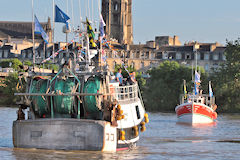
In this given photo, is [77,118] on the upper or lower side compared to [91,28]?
lower

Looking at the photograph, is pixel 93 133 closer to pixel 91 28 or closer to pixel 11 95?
pixel 91 28

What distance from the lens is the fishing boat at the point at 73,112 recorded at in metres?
30.2

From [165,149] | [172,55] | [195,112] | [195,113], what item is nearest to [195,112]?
[195,112]

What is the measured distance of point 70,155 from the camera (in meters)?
30.4

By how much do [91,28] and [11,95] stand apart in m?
74.6

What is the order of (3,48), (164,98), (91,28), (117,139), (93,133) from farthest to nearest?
1. (3,48)
2. (164,98)
3. (91,28)
4. (117,139)
5. (93,133)

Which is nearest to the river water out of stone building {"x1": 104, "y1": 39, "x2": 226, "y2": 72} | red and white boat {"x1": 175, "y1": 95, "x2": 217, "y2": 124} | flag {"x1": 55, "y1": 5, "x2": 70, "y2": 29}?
flag {"x1": 55, "y1": 5, "x2": 70, "y2": 29}

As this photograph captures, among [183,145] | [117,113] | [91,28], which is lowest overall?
[183,145]

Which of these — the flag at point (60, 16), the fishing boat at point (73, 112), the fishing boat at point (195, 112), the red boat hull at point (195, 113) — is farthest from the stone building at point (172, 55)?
the fishing boat at point (73, 112)

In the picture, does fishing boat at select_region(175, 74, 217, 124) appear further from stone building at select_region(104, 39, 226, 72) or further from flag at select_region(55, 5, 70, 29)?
stone building at select_region(104, 39, 226, 72)

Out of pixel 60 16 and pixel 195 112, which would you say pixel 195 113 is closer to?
pixel 195 112

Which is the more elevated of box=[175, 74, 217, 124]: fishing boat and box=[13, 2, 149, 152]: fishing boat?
box=[13, 2, 149, 152]: fishing boat

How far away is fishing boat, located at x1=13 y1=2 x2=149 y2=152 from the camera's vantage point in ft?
99.2

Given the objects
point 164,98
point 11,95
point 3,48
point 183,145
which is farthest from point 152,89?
point 3,48
